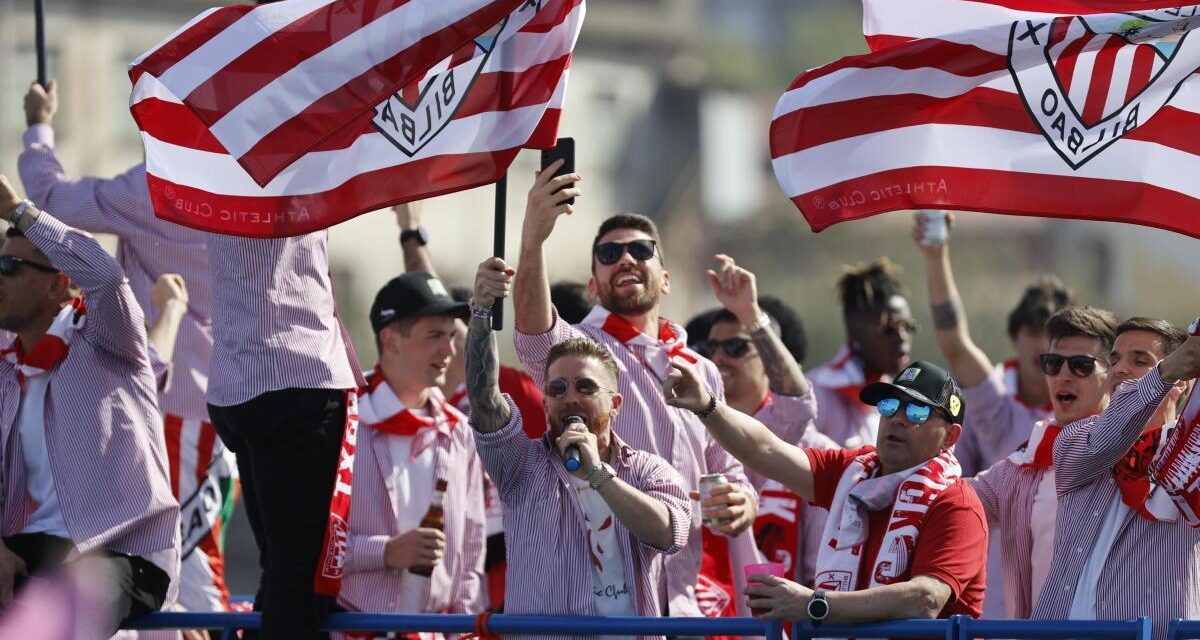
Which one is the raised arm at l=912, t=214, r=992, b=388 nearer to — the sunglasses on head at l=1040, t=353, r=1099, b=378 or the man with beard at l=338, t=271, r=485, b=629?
the sunglasses on head at l=1040, t=353, r=1099, b=378

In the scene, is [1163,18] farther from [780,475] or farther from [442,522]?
[442,522]

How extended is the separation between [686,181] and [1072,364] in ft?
142

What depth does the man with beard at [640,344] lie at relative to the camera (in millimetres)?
7617

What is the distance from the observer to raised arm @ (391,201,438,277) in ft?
30.2

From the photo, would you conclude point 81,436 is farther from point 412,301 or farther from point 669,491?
point 669,491

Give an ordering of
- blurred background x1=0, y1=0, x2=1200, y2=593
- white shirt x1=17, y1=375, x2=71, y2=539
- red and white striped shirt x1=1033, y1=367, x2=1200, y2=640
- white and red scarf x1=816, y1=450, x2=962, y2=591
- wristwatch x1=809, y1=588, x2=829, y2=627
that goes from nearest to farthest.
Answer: wristwatch x1=809, y1=588, x2=829, y2=627
red and white striped shirt x1=1033, y1=367, x2=1200, y2=640
white and red scarf x1=816, y1=450, x2=962, y2=591
white shirt x1=17, y1=375, x2=71, y2=539
blurred background x1=0, y1=0, x2=1200, y2=593

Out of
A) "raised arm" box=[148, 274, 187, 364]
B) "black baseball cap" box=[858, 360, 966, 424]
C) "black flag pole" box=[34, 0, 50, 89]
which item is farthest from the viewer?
"black flag pole" box=[34, 0, 50, 89]

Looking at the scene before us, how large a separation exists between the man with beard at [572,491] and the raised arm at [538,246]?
10.5 inches

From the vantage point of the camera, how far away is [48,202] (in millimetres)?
8742

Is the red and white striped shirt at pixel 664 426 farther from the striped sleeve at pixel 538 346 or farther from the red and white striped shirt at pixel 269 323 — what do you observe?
the red and white striped shirt at pixel 269 323

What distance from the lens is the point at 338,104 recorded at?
728 cm

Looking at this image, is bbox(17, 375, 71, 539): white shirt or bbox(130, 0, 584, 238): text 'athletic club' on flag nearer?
bbox(130, 0, 584, 238): text 'athletic club' on flag

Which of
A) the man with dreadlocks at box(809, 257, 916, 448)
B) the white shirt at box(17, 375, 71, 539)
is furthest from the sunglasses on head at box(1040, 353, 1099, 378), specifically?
the white shirt at box(17, 375, 71, 539)

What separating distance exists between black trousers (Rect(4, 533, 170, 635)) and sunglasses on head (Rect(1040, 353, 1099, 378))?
10.7ft
